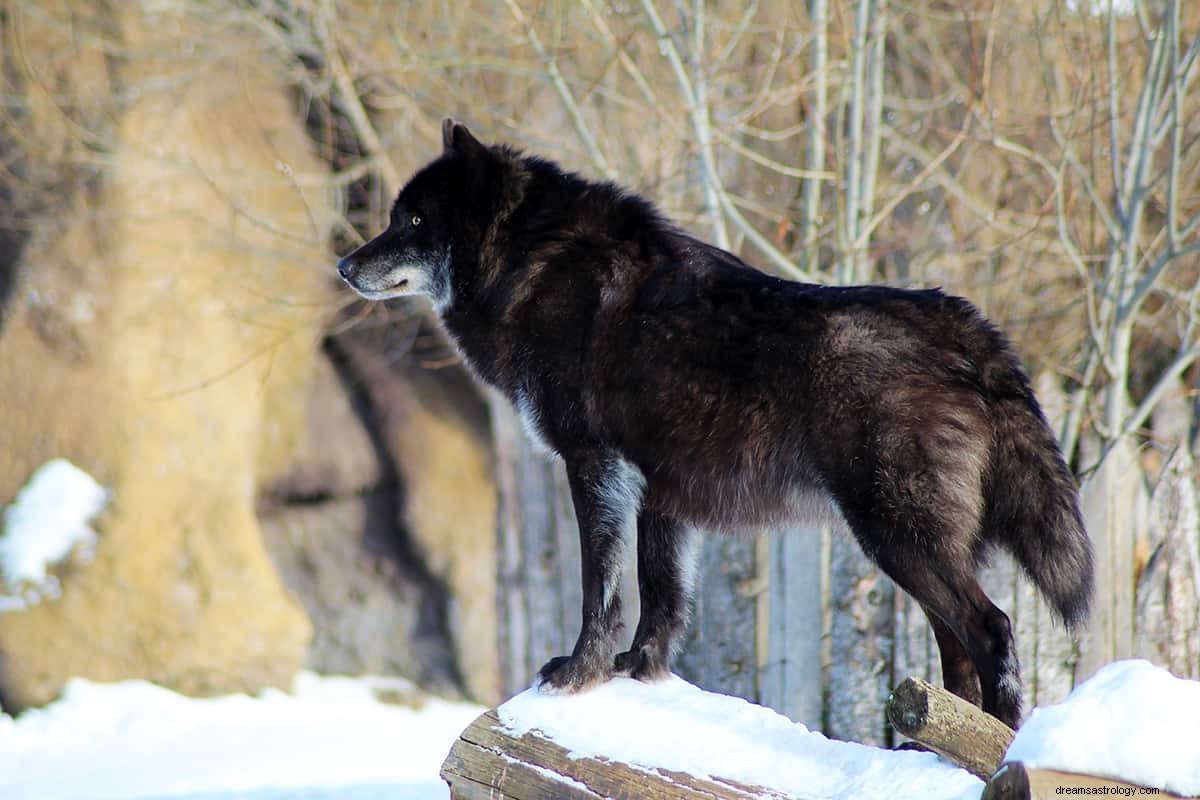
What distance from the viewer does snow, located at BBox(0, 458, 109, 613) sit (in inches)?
287

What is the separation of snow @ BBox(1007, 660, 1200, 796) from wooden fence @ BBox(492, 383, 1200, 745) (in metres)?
2.25

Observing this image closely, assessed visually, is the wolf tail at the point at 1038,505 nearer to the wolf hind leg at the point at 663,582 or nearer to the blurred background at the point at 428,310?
the wolf hind leg at the point at 663,582

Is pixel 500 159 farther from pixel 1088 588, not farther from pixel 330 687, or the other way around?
pixel 330 687

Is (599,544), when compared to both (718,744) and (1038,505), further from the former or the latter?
(1038,505)

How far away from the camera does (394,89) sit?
21.6 ft

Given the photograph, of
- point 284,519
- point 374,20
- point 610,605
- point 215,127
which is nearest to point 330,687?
point 284,519

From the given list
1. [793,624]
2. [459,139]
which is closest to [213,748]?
[793,624]

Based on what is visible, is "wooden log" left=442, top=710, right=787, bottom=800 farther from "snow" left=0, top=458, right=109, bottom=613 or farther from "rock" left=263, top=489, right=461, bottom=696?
"rock" left=263, top=489, right=461, bottom=696

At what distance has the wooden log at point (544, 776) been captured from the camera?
309 cm

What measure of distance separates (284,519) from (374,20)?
3.79 meters

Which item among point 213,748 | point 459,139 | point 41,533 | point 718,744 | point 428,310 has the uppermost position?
point 459,139

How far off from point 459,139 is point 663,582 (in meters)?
1.65

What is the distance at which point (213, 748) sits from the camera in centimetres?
695

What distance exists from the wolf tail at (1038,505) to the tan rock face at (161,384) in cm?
474
